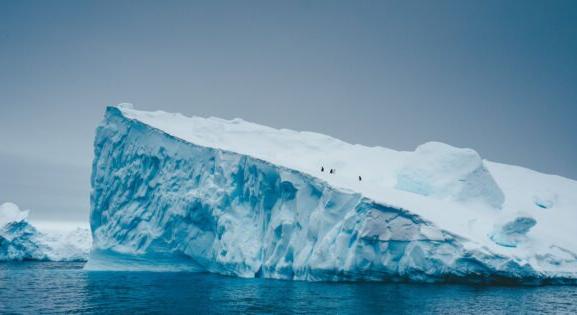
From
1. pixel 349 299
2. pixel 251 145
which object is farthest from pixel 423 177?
pixel 349 299

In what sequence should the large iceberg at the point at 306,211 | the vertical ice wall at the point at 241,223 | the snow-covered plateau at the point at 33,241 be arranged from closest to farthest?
the vertical ice wall at the point at 241,223, the large iceberg at the point at 306,211, the snow-covered plateau at the point at 33,241

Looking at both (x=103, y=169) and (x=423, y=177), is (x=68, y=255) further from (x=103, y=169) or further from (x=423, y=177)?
(x=423, y=177)

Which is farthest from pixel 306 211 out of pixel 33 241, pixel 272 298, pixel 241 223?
pixel 33 241

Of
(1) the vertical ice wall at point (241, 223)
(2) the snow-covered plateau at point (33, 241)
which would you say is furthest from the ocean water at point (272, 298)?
(2) the snow-covered plateau at point (33, 241)

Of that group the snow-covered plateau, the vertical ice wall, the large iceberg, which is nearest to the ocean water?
the vertical ice wall

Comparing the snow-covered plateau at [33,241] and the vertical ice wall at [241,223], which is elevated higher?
the vertical ice wall at [241,223]

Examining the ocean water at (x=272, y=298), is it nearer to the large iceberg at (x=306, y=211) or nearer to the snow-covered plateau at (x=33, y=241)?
the large iceberg at (x=306, y=211)
